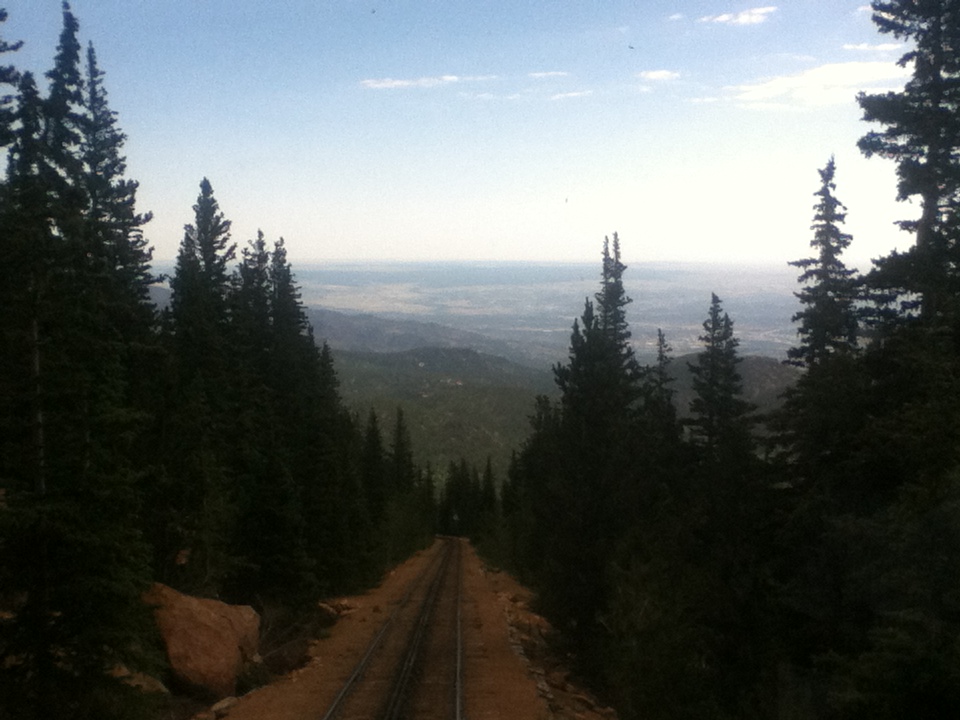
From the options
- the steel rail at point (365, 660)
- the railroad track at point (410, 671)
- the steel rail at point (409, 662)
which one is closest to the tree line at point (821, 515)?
the railroad track at point (410, 671)

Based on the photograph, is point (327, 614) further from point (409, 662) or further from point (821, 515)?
point (821, 515)

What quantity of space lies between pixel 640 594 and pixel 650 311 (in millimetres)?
169134

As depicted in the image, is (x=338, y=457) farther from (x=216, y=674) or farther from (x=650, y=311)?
(x=650, y=311)

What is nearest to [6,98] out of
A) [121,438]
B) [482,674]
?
[121,438]

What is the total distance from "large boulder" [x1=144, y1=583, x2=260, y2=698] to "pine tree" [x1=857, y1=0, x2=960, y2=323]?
19.2m

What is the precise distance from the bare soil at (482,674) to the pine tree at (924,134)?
13.0m

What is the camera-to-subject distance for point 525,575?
42.7 metres

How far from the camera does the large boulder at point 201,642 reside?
19922mm

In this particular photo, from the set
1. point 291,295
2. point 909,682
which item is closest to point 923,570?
point 909,682

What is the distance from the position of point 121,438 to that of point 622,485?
41.9ft

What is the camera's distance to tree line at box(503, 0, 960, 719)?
1112 cm

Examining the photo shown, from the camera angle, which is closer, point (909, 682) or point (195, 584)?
point (909, 682)

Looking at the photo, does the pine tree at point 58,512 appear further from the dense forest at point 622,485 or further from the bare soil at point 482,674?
the bare soil at point 482,674

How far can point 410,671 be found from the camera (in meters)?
21.8
